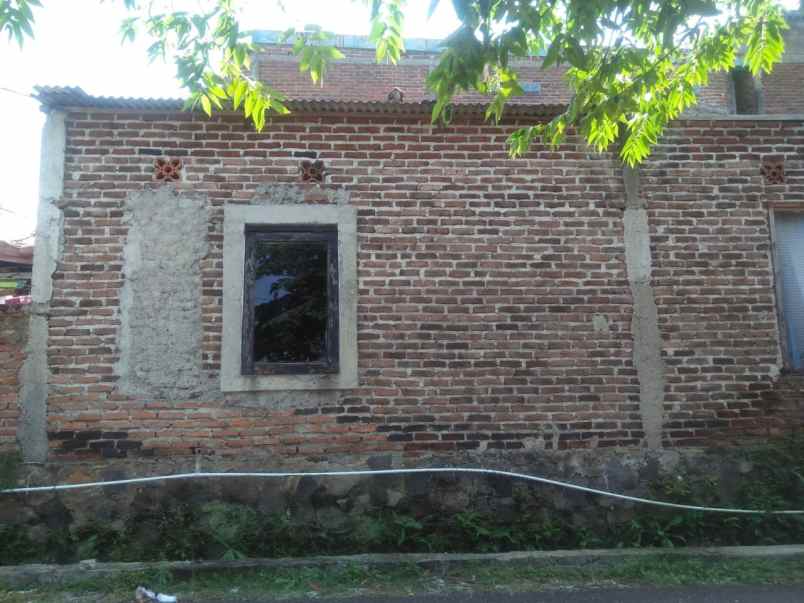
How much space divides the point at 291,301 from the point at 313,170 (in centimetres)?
112

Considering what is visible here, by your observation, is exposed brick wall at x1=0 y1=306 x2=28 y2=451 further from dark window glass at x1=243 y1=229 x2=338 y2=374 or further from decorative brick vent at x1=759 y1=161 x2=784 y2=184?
decorative brick vent at x1=759 y1=161 x2=784 y2=184

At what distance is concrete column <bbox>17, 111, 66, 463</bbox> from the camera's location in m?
5.10

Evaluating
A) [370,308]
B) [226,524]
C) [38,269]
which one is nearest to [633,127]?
[370,308]

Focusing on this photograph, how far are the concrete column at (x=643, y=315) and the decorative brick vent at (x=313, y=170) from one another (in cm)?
261

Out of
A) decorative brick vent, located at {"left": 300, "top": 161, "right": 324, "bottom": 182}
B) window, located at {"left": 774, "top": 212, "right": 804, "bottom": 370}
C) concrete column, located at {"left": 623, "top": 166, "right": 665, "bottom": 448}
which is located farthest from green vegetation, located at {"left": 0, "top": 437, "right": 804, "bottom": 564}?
decorative brick vent, located at {"left": 300, "top": 161, "right": 324, "bottom": 182}

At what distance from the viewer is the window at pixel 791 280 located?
5.72 metres

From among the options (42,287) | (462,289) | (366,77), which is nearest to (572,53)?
(462,289)

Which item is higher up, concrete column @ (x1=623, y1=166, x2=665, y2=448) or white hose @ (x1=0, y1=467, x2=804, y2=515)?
concrete column @ (x1=623, y1=166, x2=665, y2=448)

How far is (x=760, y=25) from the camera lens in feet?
14.6

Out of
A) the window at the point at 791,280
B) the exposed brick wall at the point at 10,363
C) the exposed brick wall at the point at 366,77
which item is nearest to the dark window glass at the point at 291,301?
the exposed brick wall at the point at 10,363

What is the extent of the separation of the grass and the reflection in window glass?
170 cm

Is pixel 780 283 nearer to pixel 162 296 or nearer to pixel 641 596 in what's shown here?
pixel 641 596

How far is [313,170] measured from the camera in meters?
5.61

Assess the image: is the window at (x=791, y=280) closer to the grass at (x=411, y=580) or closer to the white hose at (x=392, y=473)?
the white hose at (x=392, y=473)
